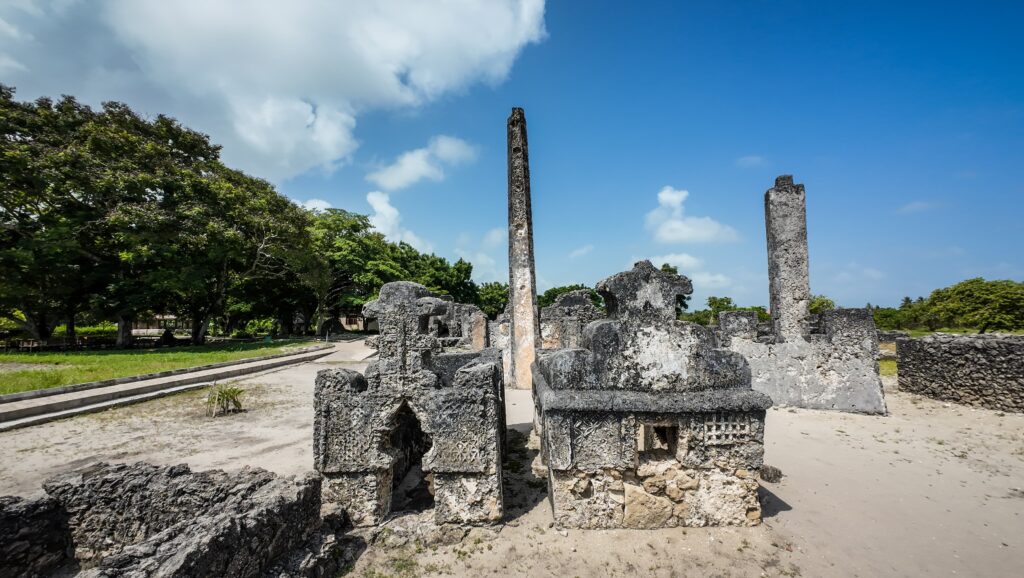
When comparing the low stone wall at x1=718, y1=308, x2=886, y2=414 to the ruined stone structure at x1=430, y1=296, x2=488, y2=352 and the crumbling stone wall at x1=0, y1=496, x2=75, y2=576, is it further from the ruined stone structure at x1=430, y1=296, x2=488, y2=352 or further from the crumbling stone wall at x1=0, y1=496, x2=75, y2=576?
the crumbling stone wall at x1=0, y1=496, x2=75, y2=576

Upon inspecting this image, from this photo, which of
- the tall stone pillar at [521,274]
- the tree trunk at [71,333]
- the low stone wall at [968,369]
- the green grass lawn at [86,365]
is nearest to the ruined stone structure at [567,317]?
the tall stone pillar at [521,274]

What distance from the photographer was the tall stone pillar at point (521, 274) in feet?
38.1

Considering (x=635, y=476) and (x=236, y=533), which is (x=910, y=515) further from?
(x=236, y=533)

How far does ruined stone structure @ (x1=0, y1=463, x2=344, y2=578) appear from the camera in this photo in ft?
9.69

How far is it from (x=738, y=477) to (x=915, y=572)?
1.41 meters

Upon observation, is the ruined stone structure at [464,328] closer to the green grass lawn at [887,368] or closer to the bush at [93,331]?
the green grass lawn at [887,368]

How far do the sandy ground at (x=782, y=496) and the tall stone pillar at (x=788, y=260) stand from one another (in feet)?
6.72

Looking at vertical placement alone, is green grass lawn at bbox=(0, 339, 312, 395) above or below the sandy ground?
above

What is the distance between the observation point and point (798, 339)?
29.8 feet

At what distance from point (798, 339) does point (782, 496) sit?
5623 mm

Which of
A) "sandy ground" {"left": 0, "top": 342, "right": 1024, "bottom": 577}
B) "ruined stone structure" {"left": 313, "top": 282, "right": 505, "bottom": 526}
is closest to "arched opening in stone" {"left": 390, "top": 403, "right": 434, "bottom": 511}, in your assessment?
"ruined stone structure" {"left": 313, "top": 282, "right": 505, "bottom": 526}

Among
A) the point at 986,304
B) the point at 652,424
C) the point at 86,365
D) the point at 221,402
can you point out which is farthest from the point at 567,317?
the point at 986,304

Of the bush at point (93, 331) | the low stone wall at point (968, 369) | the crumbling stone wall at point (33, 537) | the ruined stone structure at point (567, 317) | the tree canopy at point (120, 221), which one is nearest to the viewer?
the crumbling stone wall at point (33, 537)

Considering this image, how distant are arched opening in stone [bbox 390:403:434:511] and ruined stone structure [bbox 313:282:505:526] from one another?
0.21 meters
